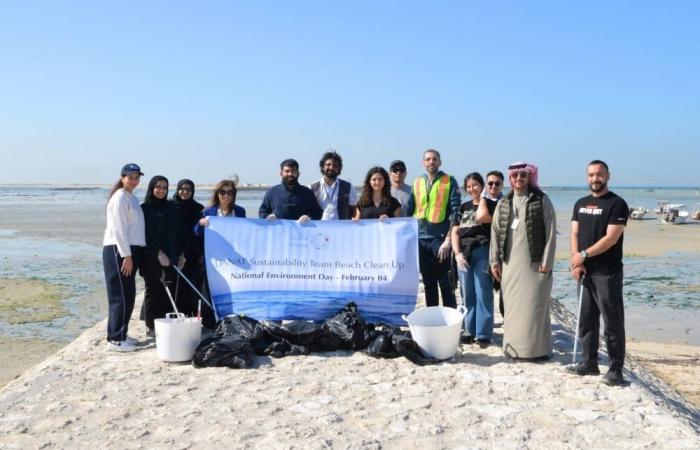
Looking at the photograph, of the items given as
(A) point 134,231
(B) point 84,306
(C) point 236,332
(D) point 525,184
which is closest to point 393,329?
(C) point 236,332

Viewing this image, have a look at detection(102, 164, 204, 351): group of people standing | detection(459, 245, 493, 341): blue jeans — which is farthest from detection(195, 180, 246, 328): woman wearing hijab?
detection(459, 245, 493, 341): blue jeans

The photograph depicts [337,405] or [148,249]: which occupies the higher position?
[148,249]

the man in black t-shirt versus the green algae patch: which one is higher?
the man in black t-shirt

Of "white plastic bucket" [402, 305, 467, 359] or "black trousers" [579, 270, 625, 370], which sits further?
"white plastic bucket" [402, 305, 467, 359]

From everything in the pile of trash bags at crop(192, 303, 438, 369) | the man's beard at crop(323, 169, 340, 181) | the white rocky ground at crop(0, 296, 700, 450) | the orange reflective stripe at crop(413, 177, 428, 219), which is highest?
the man's beard at crop(323, 169, 340, 181)

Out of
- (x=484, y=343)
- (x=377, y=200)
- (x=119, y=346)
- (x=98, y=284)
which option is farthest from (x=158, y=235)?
(x=98, y=284)

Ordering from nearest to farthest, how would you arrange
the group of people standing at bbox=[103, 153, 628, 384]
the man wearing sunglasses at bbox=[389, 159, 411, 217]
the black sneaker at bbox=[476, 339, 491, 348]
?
the group of people standing at bbox=[103, 153, 628, 384] → the black sneaker at bbox=[476, 339, 491, 348] → the man wearing sunglasses at bbox=[389, 159, 411, 217]

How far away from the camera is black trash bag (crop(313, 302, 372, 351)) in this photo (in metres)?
5.71

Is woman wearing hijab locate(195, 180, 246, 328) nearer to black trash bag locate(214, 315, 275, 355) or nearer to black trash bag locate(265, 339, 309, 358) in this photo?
black trash bag locate(214, 315, 275, 355)

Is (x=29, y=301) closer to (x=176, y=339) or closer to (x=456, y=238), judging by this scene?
(x=176, y=339)

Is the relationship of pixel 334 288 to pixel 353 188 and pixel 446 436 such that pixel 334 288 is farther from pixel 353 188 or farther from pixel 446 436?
pixel 446 436

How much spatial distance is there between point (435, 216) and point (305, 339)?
1.87 metres

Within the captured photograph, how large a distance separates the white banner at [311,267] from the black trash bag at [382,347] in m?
0.46

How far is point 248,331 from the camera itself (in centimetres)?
561
